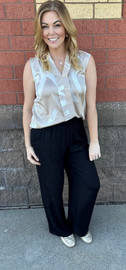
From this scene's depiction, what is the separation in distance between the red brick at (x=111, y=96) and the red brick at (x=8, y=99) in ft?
2.66

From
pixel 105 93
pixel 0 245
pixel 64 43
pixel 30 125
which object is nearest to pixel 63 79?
pixel 64 43

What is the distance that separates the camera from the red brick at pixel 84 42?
2.28 m

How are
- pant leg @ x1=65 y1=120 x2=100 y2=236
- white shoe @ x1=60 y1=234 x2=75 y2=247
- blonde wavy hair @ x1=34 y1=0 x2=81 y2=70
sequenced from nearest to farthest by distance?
blonde wavy hair @ x1=34 y1=0 x2=81 y2=70
pant leg @ x1=65 y1=120 x2=100 y2=236
white shoe @ x1=60 y1=234 x2=75 y2=247

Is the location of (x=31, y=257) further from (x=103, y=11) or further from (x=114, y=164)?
(x=103, y=11)

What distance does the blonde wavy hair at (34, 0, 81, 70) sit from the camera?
1.74 m

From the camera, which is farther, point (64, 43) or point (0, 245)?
point (0, 245)

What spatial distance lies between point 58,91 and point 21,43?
74 cm

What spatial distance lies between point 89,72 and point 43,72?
35 centimetres

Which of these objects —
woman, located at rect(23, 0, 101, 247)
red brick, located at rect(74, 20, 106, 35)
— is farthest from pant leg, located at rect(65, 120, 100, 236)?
red brick, located at rect(74, 20, 106, 35)

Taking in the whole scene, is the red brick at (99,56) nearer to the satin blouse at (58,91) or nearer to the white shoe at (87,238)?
the satin blouse at (58,91)

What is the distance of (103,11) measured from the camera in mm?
2221

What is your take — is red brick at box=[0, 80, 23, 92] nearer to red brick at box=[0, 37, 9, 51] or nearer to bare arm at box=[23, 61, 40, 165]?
red brick at box=[0, 37, 9, 51]

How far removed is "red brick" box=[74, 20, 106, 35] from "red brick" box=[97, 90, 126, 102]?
54 centimetres

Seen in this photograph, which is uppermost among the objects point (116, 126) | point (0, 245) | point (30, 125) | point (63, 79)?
point (63, 79)
